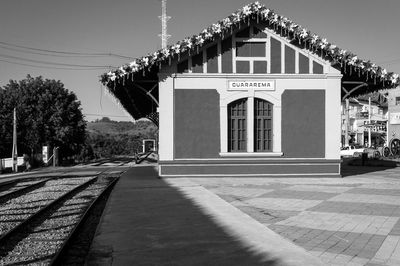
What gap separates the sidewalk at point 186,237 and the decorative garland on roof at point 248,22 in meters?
6.05

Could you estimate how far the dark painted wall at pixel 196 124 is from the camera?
1592 cm

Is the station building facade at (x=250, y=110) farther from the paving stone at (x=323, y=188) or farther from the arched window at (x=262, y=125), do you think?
the paving stone at (x=323, y=188)

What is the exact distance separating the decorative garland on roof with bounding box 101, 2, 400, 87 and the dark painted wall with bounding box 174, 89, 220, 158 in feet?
5.07

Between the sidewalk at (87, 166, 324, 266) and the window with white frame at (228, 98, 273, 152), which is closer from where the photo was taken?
the sidewalk at (87, 166, 324, 266)

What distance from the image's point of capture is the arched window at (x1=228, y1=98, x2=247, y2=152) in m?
16.2

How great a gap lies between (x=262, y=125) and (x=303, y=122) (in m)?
1.52

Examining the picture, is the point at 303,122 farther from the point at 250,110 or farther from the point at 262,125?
the point at 250,110

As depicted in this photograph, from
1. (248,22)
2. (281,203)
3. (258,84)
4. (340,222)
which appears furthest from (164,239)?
(248,22)

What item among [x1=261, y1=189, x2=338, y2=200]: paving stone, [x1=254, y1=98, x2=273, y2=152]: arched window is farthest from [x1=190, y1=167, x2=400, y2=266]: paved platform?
[x1=254, y1=98, x2=273, y2=152]: arched window

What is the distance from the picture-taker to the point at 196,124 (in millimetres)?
16000

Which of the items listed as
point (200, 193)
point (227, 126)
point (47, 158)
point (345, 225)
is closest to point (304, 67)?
point (227, 126)

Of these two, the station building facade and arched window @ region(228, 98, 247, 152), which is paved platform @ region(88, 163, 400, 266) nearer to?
the station building facade

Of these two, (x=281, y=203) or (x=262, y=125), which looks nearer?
(x=281, y=203)

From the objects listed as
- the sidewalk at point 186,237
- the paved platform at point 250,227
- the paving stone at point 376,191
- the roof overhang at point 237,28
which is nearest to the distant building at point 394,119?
the roof overhang at point 237,28
